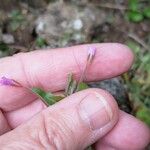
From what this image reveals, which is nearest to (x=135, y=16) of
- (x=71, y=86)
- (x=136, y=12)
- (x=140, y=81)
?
(x=136, y=12)

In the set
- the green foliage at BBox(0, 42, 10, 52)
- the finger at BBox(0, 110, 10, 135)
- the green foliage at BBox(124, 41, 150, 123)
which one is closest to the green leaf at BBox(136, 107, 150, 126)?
the green foliage at BBox(124, 41, 150, 123)

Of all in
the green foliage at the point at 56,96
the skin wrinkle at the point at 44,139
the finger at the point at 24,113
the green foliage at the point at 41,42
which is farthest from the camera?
the green foliage at the point at 41,42

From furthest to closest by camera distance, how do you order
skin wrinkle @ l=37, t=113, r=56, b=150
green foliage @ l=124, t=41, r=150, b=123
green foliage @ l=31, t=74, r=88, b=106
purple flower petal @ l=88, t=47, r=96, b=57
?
green foliage @ l=124, t=41, r=150, b=123 → purple flower petal @ l=88, t=47, r=96, b=57 → green foliage @ l=31, t=74, r=88, b=106 → skin wrinkle @ l=37, t=113, r=56, b=150

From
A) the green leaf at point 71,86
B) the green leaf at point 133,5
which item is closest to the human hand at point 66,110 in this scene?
the green leaf at point 71,86

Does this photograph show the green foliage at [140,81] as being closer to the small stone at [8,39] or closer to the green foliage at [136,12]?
the green foliage at [136,12]

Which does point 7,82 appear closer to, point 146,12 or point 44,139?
point 44,139

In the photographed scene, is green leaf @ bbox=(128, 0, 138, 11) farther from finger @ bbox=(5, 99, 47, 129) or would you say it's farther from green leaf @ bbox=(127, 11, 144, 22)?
finger @ bbox=(5, 99, 47, 129)

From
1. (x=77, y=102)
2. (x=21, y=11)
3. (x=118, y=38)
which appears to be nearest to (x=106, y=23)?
(x=118, y=38)
